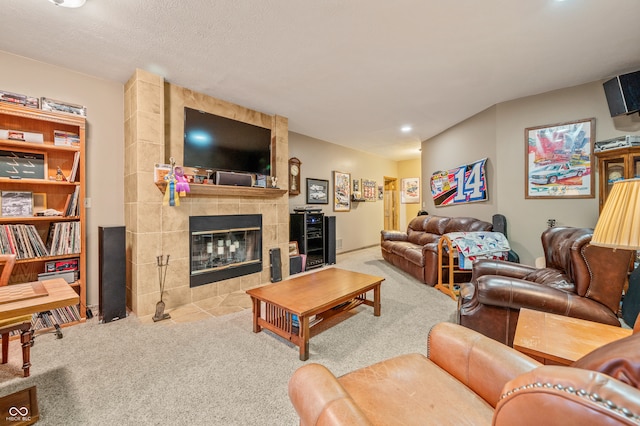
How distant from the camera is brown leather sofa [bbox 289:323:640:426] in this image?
43 centimetres

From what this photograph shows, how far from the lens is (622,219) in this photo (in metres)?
1.06

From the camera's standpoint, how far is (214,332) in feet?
7.80

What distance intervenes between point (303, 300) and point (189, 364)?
0.92 meters

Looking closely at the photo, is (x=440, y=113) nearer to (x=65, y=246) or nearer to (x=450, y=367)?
(x=450, y=367)

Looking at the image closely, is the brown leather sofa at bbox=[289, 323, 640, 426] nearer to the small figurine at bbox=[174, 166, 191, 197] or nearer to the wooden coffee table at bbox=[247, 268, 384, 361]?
the wooden coffee table at bbox=[247, 268, 384, 361]

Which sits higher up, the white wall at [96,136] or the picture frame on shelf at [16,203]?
the white wall at [96,136]

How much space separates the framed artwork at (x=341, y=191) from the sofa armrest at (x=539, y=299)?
164 inches

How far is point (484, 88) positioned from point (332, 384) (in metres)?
3.74

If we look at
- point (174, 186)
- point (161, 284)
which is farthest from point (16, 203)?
point (161, 284)

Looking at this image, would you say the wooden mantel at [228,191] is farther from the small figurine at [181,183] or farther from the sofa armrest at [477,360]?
the sofa armrest at [477,360]

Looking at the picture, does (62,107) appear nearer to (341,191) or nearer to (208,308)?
(208,308)

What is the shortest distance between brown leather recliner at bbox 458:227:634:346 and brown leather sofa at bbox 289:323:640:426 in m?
0.90

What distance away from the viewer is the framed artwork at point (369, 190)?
22.1 feet

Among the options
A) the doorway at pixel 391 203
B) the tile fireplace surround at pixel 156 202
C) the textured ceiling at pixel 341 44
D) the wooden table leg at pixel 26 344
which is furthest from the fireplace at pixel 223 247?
the doorway at pixel 391 203
